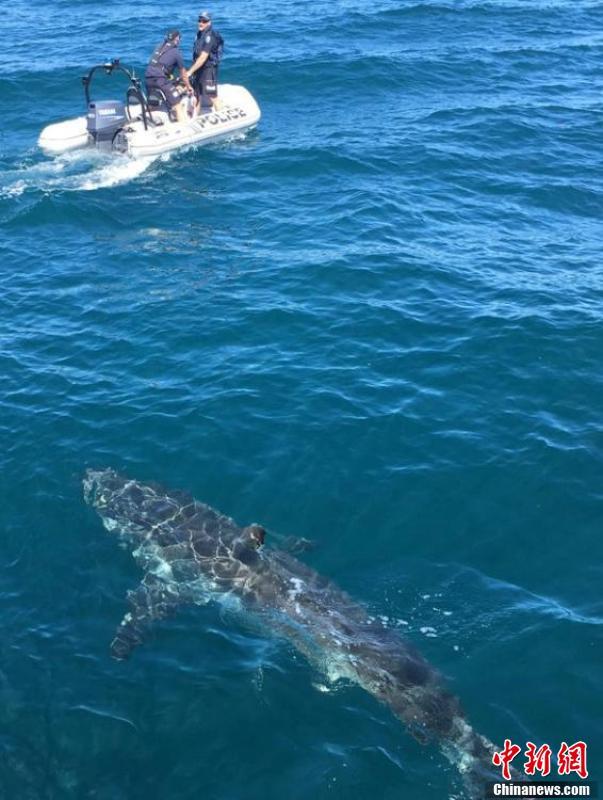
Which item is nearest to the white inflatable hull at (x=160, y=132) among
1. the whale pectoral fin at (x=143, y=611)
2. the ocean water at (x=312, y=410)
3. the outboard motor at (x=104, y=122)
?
the outboard motor at (x=104, y=122)

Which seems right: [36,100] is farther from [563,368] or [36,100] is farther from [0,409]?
[563,368]

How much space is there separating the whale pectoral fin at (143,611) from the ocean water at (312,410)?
30 cm

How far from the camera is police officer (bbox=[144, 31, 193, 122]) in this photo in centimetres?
3338

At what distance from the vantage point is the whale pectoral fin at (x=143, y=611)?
15.6 meters

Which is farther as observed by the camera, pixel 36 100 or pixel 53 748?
pixel 36 100

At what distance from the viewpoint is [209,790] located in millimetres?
13203

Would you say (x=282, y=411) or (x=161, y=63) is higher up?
(x=161, y=63)

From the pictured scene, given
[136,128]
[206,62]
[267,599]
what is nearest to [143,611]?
[267,599]

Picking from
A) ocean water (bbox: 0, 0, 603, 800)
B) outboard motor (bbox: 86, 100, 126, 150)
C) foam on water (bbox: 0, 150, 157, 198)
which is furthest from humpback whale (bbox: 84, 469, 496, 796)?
outboard motor (bbox: 86, 100, 126, 150)

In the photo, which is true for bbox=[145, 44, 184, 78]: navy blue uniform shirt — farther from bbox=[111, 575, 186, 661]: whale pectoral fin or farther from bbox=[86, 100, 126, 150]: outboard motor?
bbox=[111, 575, 186, 661]: whale pectoral fin

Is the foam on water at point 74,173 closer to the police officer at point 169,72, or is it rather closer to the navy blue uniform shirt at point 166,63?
the police officer at point 169,72

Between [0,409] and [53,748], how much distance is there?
10.4 m

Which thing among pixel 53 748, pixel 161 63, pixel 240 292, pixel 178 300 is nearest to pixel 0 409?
pixel 178 300

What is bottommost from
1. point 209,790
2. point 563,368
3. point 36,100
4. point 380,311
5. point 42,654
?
point 209,790
